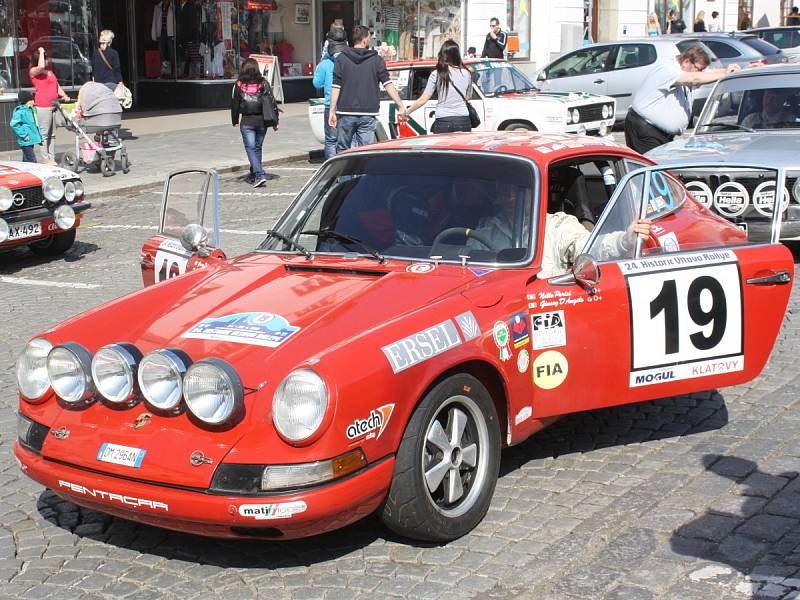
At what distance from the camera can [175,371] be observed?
4.37 m

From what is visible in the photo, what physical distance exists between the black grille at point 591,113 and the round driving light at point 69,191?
8.44 m

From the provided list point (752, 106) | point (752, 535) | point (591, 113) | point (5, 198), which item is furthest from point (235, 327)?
point (591, 113)

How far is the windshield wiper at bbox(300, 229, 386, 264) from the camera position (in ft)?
17.5

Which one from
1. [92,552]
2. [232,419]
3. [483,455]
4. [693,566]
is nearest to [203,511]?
[232,419]

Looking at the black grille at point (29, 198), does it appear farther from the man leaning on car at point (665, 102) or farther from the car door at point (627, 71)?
the car door at point (627, 71)

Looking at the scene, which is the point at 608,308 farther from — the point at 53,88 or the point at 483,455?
the point at 53,88

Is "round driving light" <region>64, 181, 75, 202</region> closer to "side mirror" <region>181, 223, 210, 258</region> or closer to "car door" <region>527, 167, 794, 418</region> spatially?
"side mirror" <region>181, 223, 210, 258</region>

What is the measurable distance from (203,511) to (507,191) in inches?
87.8

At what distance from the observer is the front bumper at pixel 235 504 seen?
4086mm

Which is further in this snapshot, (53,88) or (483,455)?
(53,88)

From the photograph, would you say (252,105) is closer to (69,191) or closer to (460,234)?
(69,191)

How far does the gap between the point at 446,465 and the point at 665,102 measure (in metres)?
7.61

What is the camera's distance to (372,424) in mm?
4211

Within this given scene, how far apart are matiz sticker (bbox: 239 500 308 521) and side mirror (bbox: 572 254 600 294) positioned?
5.73 feet
